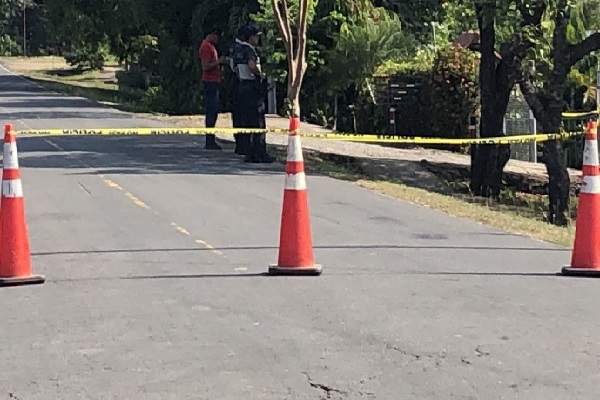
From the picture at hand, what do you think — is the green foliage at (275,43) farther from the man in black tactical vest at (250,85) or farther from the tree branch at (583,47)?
the tree branch at (583,47)

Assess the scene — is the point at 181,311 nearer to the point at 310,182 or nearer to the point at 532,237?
the point at 532,237

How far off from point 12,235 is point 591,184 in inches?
178

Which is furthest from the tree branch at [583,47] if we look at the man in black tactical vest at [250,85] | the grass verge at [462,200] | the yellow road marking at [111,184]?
the yellow road marking at [111,184]

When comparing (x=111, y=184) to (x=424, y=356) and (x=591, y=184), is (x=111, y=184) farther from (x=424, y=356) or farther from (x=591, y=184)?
(x=424, y=356)

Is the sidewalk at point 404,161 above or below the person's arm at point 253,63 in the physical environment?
below

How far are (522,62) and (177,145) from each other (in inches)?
259

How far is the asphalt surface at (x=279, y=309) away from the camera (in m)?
6.25

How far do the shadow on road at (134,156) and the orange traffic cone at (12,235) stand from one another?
804cm

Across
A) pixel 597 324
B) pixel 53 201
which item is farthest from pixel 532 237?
pixel 53 201

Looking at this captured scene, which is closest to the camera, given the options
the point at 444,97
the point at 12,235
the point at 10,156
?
the point at 12,235

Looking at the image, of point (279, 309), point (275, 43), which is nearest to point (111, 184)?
point (279, 309)

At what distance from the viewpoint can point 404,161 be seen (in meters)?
23.9

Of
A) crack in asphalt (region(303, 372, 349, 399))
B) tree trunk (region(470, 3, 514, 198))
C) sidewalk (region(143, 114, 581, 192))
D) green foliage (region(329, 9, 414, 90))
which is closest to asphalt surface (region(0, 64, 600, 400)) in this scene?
crack in asphalt (region(303, 372, 349, 399))

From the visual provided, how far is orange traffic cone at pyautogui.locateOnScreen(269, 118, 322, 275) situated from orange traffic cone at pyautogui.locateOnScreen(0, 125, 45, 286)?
1.90m
